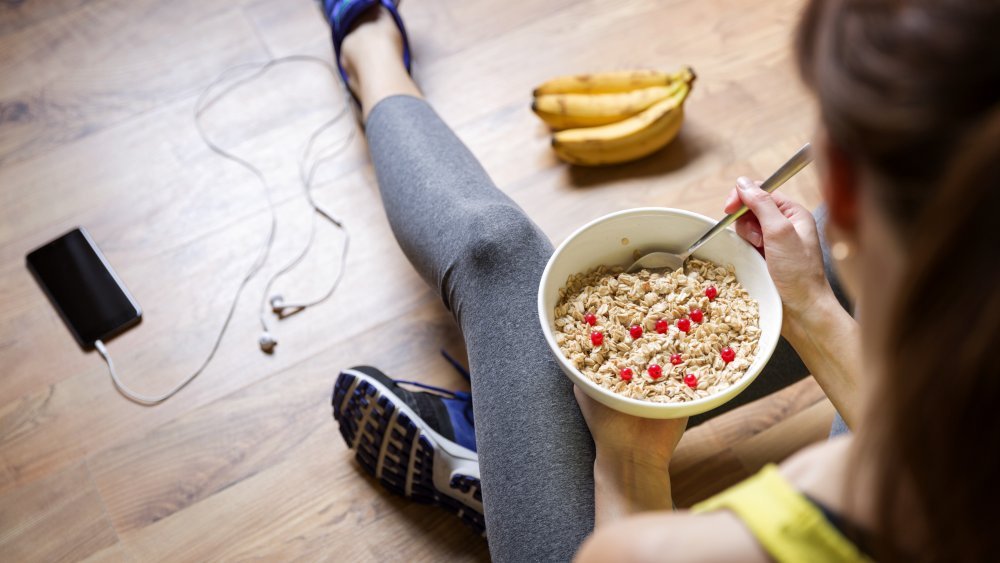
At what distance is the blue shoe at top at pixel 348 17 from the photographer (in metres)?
1.44

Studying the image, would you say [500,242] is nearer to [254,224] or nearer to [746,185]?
[746,185]

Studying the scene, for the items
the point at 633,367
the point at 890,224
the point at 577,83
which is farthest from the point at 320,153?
the point at 890,224

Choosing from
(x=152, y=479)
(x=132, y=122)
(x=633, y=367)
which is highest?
(x=132, y=122)

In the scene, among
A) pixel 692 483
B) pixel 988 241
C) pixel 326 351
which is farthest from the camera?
pixel 326 351

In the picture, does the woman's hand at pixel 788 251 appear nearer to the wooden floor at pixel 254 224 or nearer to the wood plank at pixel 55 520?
the wooden floor at pixel 254 224

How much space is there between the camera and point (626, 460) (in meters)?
0.89

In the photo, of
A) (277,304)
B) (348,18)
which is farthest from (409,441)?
(348,18)

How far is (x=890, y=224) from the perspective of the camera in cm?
44

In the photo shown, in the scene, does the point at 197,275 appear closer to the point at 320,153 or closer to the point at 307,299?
the point at 307,299

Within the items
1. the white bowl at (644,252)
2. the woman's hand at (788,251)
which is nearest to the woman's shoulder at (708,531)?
the white bowl at (644,252)

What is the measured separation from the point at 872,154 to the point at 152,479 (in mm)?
1166

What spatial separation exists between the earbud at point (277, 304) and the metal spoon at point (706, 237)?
645 mm

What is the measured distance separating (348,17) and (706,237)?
2.75 ft

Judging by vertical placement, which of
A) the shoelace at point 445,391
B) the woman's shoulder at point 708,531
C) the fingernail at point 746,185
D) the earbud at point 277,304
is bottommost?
the shoelace at point 445,391
